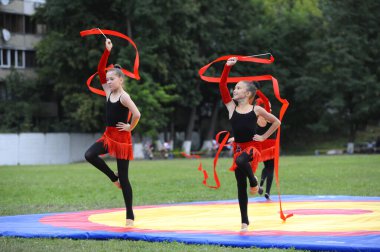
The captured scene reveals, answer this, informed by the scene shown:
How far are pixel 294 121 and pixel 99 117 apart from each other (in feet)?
65.6

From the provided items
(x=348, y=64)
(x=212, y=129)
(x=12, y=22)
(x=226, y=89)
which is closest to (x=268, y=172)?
(x=226, y=89)

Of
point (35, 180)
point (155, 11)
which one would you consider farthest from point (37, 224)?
point (155, 11)

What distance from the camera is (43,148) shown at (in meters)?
48.8

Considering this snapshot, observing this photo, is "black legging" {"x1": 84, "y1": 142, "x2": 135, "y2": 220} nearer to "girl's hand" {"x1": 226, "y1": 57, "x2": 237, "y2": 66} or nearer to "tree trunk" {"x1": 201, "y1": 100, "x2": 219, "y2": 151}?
"girl's hand" {"x1": 226, "y1": 57, "x2": 237, "y2": 66}

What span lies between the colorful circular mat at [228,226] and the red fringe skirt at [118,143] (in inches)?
39.8

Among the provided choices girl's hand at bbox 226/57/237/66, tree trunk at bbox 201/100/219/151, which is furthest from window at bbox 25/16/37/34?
girl's hand at bbox 226/57/237/66

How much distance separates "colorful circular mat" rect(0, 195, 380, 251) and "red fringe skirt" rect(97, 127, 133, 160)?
1.01m

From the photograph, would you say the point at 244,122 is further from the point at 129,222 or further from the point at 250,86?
the point at 129,222

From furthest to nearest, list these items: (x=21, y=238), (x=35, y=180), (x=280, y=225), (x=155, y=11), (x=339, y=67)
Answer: (x=339, y=67)
(x=155, y=11)
(x=35, y=180)
(x=280, y=225)
(x=21, y=238)

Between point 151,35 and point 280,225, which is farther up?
point 151,35

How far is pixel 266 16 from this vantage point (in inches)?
2406

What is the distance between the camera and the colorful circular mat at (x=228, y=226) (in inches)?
324

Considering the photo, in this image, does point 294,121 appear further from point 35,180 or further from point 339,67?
point 35,180

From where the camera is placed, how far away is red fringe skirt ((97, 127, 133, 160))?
33.1 ft
